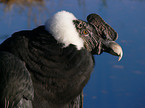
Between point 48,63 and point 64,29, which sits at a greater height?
point 64,29

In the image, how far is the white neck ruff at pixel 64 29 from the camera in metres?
1.50

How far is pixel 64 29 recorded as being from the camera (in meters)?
1.51

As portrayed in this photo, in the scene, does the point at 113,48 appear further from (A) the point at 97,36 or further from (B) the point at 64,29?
(B) the point at 64,29

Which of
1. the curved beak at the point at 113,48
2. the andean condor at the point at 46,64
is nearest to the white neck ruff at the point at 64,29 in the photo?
the andean condor at the point at 46,64

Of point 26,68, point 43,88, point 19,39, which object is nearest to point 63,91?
point 43,88

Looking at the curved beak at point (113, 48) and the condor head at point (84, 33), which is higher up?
the condor head at point (84, 33)

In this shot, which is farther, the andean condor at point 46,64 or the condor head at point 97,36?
the condor head at point 97,36

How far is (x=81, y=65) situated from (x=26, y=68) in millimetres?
266

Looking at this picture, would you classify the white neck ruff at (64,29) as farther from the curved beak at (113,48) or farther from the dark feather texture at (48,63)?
the curved beak at (113,48)

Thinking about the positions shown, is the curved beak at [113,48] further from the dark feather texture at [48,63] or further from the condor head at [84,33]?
the dark feather texture at [48,63]

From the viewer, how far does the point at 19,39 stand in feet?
4.97

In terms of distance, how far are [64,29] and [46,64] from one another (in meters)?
0.19

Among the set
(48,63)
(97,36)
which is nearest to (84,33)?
(97,36)

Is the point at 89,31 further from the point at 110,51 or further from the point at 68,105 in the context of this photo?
the point at 68,105
